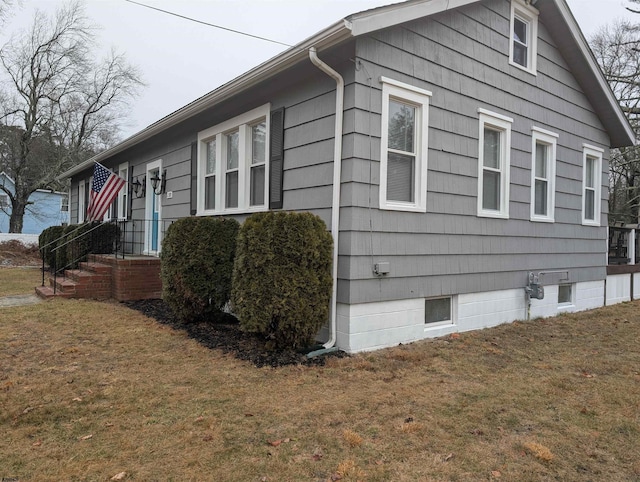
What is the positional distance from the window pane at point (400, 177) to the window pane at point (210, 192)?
360cm

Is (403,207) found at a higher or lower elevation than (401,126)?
lower

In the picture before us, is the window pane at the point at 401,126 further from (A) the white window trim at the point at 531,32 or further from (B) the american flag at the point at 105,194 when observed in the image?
(B) the american flag at the point at 105,194

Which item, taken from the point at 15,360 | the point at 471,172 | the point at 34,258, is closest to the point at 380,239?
the point at 471,172

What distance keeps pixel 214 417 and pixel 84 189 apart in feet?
43.4

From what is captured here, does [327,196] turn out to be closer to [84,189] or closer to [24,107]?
[84,189]

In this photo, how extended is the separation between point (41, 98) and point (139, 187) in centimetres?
1988

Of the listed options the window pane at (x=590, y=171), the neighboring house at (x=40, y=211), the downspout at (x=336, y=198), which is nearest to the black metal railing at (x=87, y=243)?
the downspout at (x=336, y=198)

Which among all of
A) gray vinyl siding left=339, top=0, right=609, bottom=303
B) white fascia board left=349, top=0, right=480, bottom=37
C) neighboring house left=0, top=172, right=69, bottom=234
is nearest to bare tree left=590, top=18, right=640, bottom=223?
gray vinyl siding left=339, top=0, right=609, bottom=303

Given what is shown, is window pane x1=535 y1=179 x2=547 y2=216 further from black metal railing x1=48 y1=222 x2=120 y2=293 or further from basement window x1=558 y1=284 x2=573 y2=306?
black metal railing x1=48 y1=222 x2=120 y2=293

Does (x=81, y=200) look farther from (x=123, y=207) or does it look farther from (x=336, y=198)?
(x=336, y=198)

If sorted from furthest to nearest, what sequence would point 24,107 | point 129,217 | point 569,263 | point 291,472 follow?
1. point 24,107
2. point 129,217
3. point 569,263
4. point 291,472

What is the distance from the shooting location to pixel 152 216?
10016mm

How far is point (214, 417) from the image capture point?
3.20 meters

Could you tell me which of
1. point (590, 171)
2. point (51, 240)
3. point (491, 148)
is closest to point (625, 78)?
point (590, 171)
